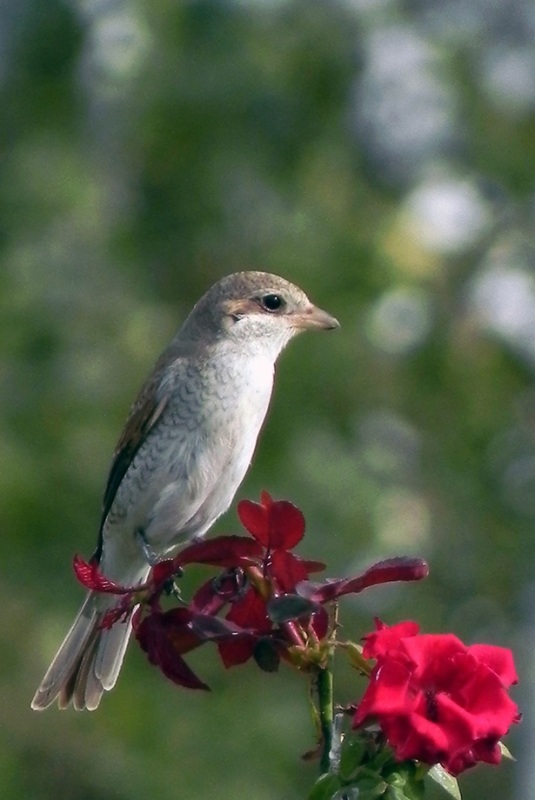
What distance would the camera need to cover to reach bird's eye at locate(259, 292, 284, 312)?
14.5ft

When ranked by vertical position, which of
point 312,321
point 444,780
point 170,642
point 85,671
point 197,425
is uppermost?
point 312,321

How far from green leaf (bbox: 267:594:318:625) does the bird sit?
2.10 meters

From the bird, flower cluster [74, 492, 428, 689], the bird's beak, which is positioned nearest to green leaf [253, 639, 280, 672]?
flower cluster [74, 492, 428, 689]

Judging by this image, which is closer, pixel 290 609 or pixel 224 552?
pixel 290 609

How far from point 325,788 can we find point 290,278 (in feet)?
19.0

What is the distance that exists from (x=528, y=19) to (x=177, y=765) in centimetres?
605

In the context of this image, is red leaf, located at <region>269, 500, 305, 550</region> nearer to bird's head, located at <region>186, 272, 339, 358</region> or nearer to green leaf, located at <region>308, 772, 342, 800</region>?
green leaf, located at <region>308, 772, 342, 800</region>

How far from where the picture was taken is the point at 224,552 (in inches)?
72.4

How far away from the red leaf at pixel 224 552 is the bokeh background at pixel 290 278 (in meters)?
4.28

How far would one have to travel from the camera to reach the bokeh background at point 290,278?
671cm

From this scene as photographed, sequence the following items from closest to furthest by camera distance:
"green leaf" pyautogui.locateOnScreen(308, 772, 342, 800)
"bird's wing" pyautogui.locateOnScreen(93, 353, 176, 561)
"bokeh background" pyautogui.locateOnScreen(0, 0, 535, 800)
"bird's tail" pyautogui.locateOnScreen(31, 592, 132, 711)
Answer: "green leaf" pyautogui.locateOnScreen(308, 772, 342, 800)
"bird's tail" pyautogui.locateOnScreen(31, 592, 132, 711)
"bird's wing" pyautogui.locateOnScreen(93, 353, 176, 561)
"bokeh background" pyautogui.locateOnScreen(0, 0, 535, 800)

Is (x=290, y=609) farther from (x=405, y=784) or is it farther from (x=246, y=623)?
(x=405, y=784)

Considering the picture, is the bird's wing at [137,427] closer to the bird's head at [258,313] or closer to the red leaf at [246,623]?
the bird's head at [258,313]

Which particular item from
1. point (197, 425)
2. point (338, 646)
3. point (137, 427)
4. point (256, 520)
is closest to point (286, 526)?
point (256, 520)
